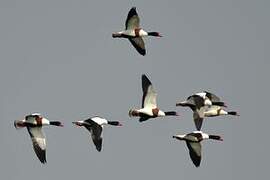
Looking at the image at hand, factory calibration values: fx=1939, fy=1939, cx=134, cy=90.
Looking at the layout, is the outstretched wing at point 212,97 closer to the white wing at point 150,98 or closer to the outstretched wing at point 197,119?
the outstretched wing at point 197,119

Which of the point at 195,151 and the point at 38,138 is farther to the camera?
the point at 195,151

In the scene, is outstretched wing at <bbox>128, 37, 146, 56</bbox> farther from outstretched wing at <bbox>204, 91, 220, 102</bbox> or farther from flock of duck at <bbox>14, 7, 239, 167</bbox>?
outstretched wing at <bbox>204, 91, 220, 102</bbox>

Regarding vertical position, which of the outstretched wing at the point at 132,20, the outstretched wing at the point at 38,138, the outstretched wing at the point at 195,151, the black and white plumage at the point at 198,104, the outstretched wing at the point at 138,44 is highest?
the outstretched wing at the point at 132,20

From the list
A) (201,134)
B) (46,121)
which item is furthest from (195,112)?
(46,121)

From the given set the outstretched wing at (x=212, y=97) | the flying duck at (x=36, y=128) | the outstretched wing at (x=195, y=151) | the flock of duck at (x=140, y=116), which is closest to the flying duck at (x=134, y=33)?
the flock of duck at (x=140, y=116)

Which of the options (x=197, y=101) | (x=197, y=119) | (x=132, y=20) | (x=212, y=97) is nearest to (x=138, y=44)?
Result: (x=132, y=20)

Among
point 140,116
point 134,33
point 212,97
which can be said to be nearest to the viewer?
point 140,116

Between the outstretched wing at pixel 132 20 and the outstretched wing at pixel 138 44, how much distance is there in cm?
70

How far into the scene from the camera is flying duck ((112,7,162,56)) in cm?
8962

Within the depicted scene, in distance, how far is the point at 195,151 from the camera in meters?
89.8

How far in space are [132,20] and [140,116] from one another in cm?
471

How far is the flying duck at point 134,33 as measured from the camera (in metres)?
89.6

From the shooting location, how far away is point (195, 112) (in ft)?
295

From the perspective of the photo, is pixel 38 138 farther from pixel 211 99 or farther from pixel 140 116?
pixel 211 99
